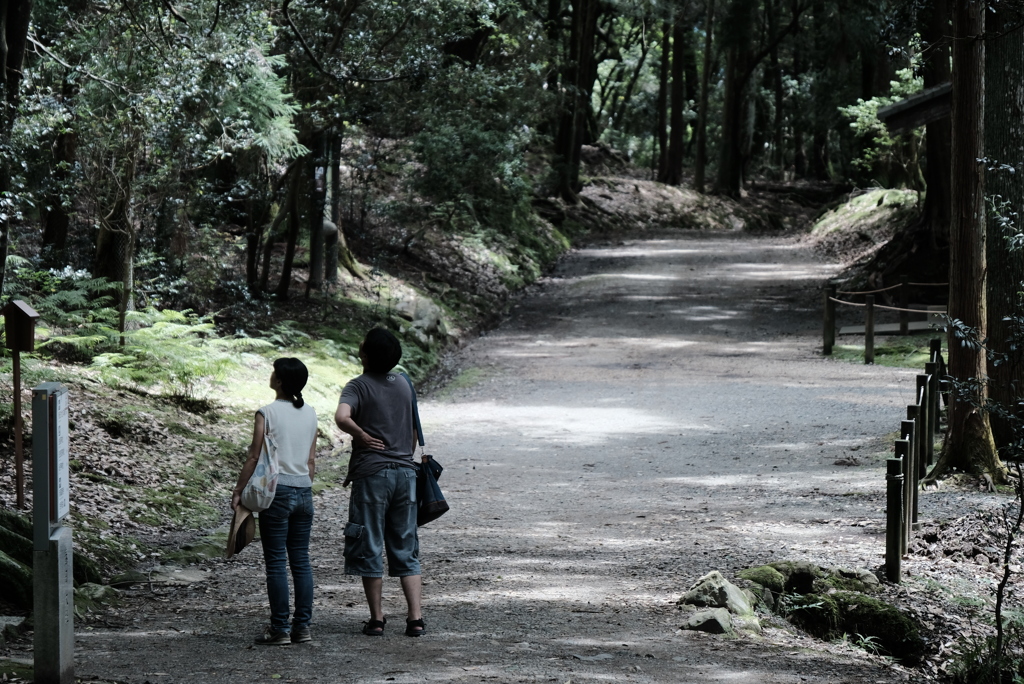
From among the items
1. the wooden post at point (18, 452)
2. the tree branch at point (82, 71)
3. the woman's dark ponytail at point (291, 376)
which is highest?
the tree branch at point (82, 71)

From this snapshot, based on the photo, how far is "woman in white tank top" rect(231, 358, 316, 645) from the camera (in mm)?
5551

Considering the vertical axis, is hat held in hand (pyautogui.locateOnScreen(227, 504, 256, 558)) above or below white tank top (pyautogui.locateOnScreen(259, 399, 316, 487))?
below

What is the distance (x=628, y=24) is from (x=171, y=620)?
53.2 m

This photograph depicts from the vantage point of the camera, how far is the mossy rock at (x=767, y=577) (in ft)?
23.4

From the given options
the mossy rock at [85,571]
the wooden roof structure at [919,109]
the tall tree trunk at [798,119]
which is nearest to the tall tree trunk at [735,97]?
the tall tree trunk at [798,119]

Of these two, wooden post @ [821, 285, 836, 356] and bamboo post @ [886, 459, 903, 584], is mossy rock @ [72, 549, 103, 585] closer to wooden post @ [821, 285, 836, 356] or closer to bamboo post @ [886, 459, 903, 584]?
bamboo post @ [886, 459, 903, 584]

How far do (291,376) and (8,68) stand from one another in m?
5.69

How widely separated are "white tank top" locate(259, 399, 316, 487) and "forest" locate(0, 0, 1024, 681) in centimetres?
294

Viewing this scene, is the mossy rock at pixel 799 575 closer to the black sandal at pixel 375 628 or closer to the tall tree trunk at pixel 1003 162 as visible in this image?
the black sandal at pixel 375 628

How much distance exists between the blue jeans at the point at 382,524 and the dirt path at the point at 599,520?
44cm

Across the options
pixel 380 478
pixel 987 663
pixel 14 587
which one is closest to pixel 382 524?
pixel 380 478

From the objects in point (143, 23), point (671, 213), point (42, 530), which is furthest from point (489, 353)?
point (671, 213)

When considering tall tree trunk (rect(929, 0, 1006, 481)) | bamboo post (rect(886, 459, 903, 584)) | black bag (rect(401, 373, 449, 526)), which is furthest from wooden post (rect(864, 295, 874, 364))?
black bag (rect(401, 373, 449, 526))

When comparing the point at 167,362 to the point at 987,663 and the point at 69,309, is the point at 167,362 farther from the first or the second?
the point at 987,663
